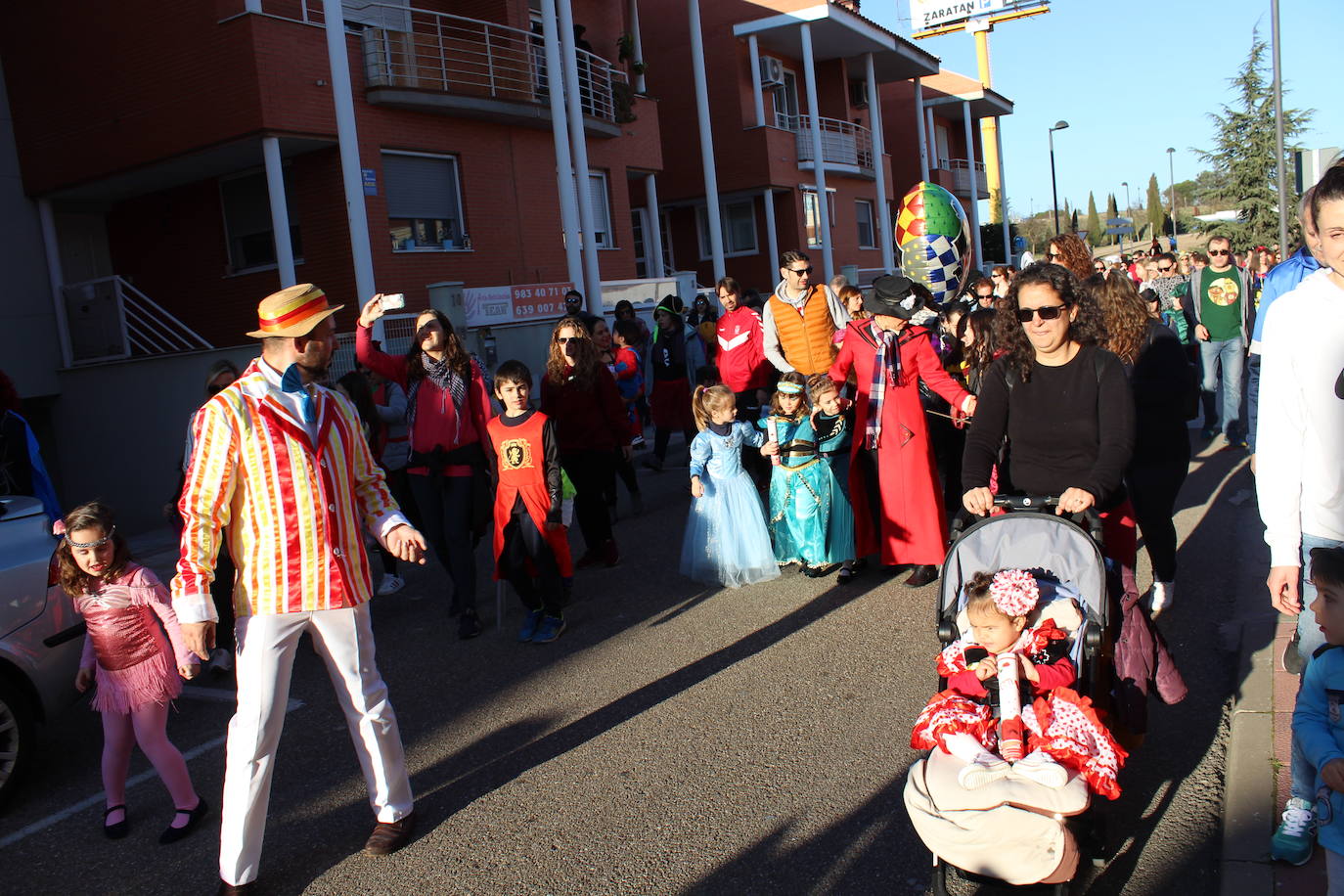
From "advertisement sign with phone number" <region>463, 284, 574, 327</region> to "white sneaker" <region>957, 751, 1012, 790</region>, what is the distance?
47.7 feet

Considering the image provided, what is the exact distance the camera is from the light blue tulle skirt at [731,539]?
7.73 m

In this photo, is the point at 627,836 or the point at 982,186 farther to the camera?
the point at 982,186

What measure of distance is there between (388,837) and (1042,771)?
2415 mm

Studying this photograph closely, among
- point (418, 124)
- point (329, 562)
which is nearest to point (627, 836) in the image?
point (329, 562)

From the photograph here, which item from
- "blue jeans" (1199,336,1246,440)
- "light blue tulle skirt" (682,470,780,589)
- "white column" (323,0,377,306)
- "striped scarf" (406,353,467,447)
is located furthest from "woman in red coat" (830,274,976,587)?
"white column" (323,0,377,306)

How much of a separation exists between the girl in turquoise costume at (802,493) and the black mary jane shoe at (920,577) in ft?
1.51

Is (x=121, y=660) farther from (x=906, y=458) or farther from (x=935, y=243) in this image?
(x=935, y=243)

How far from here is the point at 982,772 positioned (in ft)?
10.6

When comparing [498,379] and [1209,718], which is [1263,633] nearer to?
[1209,718]

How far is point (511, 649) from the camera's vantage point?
670cm

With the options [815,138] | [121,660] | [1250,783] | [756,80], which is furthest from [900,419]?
[756,80]

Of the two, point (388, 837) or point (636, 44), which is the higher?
point (636, 44)

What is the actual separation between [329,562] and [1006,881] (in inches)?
96.3

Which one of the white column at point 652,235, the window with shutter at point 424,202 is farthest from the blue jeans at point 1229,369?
the white column at point 652,235
